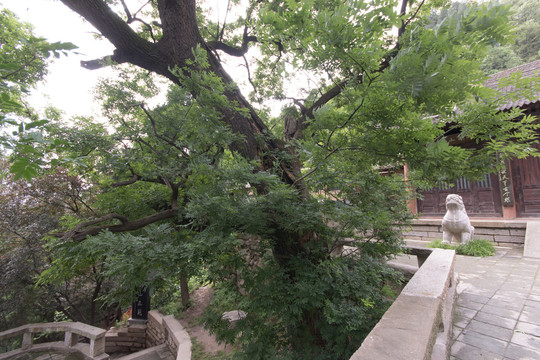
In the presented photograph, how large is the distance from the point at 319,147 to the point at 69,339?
7.71 metres

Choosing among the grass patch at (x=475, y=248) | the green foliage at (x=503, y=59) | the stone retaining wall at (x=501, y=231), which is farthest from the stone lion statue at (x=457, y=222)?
the green foliage at (x=503, y=59)

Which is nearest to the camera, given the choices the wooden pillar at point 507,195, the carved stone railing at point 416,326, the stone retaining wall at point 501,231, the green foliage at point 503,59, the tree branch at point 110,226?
the carved stone railing at point 416,326

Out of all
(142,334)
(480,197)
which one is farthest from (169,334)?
(480,197)

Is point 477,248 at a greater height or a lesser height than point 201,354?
greater

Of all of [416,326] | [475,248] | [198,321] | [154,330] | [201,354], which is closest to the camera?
[416,326]

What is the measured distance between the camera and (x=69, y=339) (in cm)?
589

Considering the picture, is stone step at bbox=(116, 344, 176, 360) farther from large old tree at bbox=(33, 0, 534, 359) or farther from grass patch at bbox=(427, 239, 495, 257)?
grass patch at bbox=(427, 239, 495, 257)

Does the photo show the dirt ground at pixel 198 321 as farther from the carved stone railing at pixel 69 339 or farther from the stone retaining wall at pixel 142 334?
the carved stone railing at pixel 69 339

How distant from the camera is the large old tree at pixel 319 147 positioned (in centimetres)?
138

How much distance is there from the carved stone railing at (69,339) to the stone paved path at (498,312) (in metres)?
6.71

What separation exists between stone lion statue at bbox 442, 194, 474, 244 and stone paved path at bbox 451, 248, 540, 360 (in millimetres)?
1301

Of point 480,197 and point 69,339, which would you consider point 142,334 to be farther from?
point 480,197

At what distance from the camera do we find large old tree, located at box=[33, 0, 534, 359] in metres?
1.38

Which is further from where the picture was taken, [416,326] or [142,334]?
[142,334]
